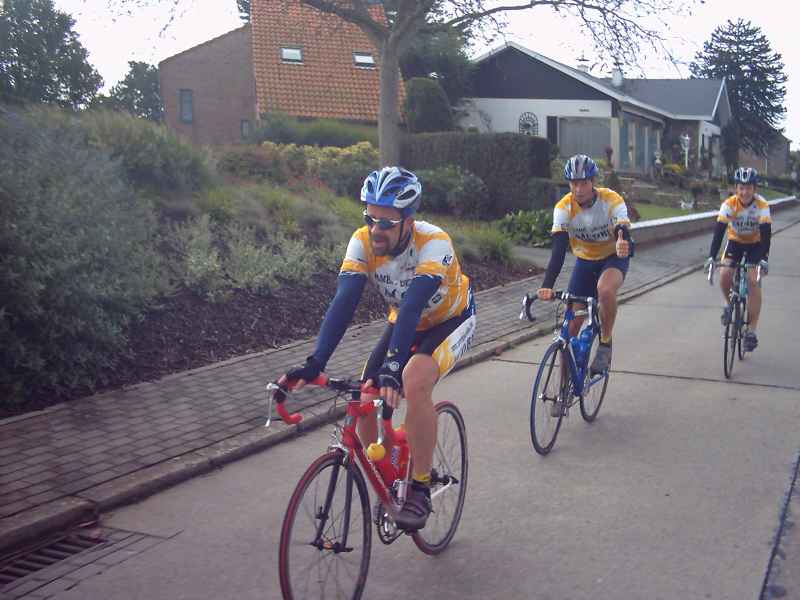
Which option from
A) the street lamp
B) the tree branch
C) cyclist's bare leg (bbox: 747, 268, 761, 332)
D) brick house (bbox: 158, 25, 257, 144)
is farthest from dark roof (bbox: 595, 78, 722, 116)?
cyclist's bare leg (bbox: 747, 268, 761, 332)

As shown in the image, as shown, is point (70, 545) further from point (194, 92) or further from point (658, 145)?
point (658, 145)

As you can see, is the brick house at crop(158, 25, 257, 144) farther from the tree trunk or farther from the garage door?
the tree trunk

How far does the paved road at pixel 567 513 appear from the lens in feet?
14.3

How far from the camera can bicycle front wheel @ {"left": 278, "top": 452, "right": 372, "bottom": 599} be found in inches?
144

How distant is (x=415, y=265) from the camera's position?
449 centimetres

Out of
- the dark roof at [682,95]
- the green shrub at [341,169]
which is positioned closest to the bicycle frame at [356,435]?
the green shrub at [341,169]

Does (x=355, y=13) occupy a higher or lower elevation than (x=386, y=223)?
higher

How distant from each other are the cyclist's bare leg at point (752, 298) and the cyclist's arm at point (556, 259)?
3.14m

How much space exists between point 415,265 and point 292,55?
34446 millimetres

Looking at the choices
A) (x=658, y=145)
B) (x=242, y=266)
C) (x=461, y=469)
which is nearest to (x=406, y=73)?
(x=658, y=145)

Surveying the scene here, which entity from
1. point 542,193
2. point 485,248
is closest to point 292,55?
point 542,193

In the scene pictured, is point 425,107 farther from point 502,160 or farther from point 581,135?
point 502,160

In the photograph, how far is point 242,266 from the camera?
Answer: 418 inches

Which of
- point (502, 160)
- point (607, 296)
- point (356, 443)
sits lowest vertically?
point (356, 443)
